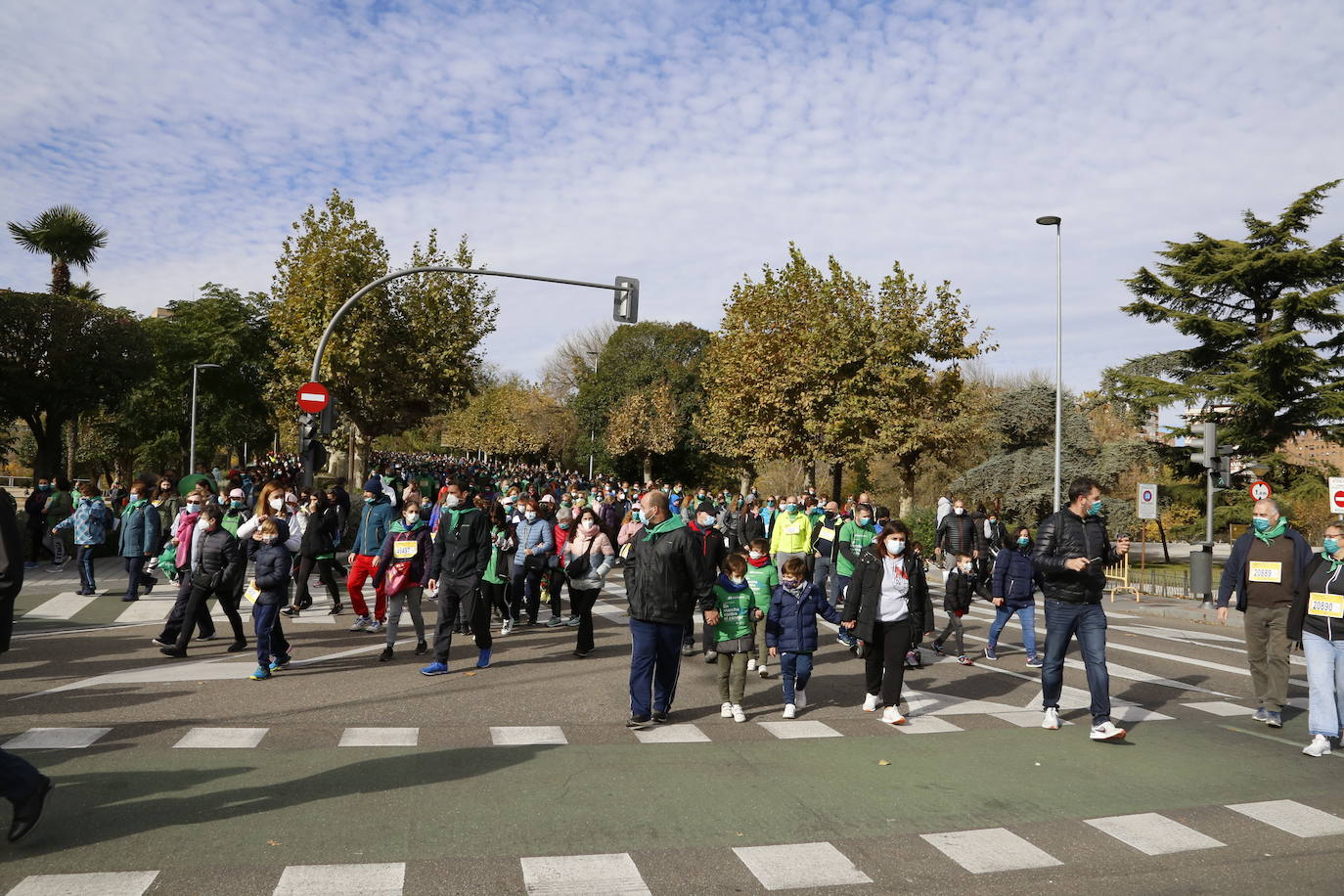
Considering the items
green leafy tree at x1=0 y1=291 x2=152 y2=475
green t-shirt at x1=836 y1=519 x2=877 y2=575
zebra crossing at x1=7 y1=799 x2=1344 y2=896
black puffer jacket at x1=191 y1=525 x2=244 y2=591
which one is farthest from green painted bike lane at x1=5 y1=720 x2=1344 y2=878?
green leafy tree at x1=0 y1=291 x2=152 y2=475

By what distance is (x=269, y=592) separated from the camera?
8750 mm

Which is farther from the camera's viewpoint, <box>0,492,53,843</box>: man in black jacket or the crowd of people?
the crowd of people

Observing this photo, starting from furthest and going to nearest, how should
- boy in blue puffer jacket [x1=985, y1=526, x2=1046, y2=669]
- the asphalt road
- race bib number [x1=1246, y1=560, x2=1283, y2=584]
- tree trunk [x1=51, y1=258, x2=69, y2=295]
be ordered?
tree trunk [x1=51, y1=258, x2=69, y2=295] → boy in blue puffer jacket [x1=985, y1=526, x2=1046, y2=669] → race bib number [x1=1246, y1=560, x2=1283, y2=584] → the asphalt road

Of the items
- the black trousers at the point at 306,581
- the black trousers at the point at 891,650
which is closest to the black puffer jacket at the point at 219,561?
the black trousers at the point at 306,581

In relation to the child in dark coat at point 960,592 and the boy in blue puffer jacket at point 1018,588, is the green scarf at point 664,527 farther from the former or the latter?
the boy in blue puffer jacket at point 1018,588

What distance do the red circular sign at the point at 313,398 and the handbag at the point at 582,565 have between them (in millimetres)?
6953

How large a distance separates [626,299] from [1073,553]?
37.3 feet

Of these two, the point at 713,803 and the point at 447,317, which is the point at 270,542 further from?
the point at 447,317

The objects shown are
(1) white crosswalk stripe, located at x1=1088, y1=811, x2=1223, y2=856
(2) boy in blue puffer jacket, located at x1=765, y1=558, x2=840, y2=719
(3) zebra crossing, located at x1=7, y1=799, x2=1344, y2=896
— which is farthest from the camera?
(2) boy in blue puffer jacket, located at x1=765, y1=558, x2=840, y2=719

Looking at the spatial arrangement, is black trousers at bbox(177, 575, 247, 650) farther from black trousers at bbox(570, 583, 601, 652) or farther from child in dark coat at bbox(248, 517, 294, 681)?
black trousers at bbox(570, 583, 601, 652)

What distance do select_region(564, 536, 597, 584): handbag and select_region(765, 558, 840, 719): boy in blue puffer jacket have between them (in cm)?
269

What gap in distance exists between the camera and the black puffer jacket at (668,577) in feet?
23.2

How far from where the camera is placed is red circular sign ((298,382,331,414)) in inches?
610

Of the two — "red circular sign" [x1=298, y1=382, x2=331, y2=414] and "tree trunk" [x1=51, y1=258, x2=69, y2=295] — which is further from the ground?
"tree trunk" [x1=51, y1=258, x2=69, y2=295]
